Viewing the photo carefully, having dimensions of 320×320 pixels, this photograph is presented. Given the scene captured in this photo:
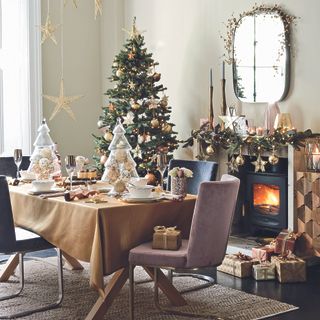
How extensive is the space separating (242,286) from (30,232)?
1528 mm

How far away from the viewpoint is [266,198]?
5.72 meters

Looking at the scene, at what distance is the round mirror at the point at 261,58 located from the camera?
5.49m

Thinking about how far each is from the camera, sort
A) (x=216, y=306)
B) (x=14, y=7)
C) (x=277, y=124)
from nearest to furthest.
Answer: (x=216, y=306) → (x=277, y=124) → (x=14, y=7)

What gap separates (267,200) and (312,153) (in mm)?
846

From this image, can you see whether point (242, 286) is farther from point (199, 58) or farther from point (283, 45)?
point (199, 58)

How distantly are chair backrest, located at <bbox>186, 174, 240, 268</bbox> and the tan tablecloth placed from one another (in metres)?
0.32

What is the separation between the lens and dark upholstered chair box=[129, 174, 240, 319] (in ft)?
11.0

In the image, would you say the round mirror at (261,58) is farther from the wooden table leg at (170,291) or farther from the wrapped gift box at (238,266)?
the wooden table leg at (170,291)

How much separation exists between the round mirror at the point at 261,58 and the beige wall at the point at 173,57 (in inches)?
3.7

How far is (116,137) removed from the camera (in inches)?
164

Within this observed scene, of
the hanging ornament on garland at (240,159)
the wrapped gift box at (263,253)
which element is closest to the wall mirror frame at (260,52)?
the hanging ornament on garland at (240,159)

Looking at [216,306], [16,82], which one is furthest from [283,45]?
[16,82]

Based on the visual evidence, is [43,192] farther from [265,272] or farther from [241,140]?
[241,140]

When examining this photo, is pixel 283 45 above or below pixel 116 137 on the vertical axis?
above
